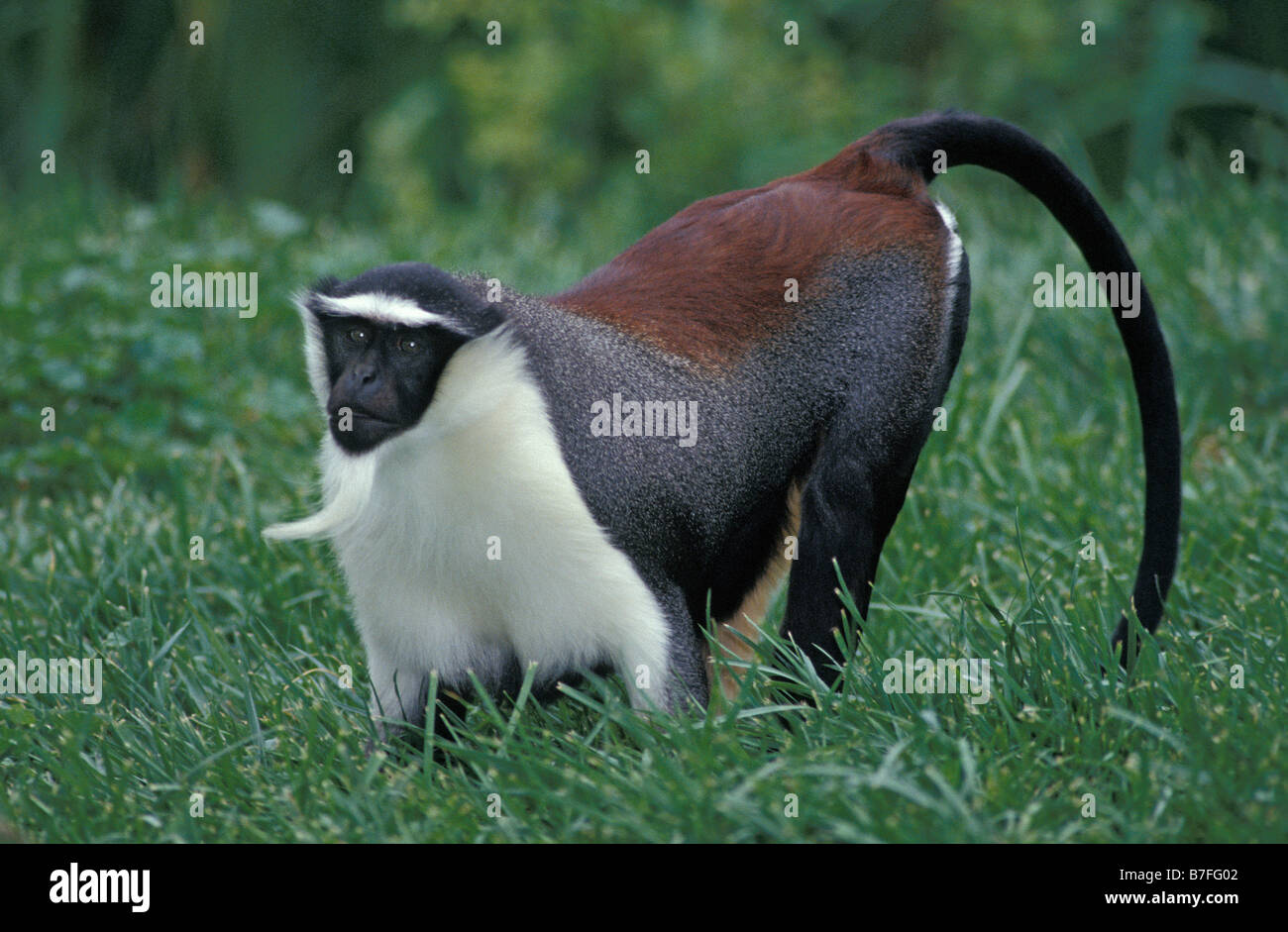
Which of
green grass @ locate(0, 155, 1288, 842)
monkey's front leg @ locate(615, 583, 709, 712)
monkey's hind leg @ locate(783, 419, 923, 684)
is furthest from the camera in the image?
monkey's hind leg @ locate(783, 419, 923, 684)

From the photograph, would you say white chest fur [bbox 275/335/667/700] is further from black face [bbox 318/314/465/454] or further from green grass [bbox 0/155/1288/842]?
green grass [bbox 0/155/1288/842]

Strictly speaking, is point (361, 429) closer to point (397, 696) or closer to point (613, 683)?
point (397, 696)

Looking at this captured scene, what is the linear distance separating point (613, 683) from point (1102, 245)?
1591 millimetres

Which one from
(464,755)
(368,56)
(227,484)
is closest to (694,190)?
(368,56)

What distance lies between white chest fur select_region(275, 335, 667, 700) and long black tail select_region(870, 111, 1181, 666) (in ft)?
3.97

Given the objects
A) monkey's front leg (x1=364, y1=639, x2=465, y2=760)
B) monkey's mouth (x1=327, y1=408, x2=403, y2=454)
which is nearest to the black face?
monkey's mouth (x1=327, y1=408, x2=403, y2=454)

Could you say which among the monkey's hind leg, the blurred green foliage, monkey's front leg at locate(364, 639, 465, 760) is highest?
the blurred green foliage

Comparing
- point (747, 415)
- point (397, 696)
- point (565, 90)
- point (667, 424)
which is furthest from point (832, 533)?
point (565, 90)

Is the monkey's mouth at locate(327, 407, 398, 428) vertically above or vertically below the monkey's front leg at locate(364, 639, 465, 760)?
above

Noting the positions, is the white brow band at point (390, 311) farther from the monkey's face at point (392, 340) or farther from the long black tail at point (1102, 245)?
the long black tail at point (1102, 245)

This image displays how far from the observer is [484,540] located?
2781mm

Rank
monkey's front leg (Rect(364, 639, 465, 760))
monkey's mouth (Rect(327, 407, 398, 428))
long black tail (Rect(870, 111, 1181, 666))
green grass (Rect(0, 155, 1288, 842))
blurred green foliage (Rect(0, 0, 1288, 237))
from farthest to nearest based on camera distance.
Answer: blurred green foliage (Rect(0, 0, 1288, 237))
long black tail (Rect(870, 111, 1181, 666))
monkey's front leg (Rect(364, 639, 465, 760))
monkey's mouth (Rect(327, 407, 398, 428))
green grass (Rect(0, 155, 1288, 842))

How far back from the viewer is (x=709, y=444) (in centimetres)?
306

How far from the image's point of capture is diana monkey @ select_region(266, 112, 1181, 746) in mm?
2752
